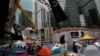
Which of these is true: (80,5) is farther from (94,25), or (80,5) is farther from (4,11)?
(4,11)

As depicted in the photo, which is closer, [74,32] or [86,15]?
[74,32]

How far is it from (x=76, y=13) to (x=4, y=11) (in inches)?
2190

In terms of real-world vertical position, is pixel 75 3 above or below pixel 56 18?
above

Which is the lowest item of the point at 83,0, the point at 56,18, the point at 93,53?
the point at 93,53

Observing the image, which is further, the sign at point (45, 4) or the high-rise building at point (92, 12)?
the high-rise building at point (92, 12)

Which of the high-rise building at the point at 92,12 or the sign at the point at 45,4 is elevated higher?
the high-rise building at the point at 92,12

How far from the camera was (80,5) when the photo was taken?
63719 mm

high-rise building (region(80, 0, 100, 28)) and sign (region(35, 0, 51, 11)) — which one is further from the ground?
high-rise building (region(80, 0, 100, 28))

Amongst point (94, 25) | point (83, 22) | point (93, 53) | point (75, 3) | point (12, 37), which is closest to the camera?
point (93, 53)

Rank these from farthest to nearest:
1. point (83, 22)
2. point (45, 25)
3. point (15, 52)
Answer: point (45, 25) < point (83, 22) < point (15, 52)

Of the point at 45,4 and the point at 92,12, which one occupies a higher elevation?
the point at 92,12

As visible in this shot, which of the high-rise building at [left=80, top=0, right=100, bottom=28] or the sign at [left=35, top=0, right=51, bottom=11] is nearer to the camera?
the sign at [left=35, top=0, right=51, bottom=11]

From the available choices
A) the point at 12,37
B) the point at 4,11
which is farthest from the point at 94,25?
the point at 4,11

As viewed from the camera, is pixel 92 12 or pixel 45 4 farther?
pixel 92 12
